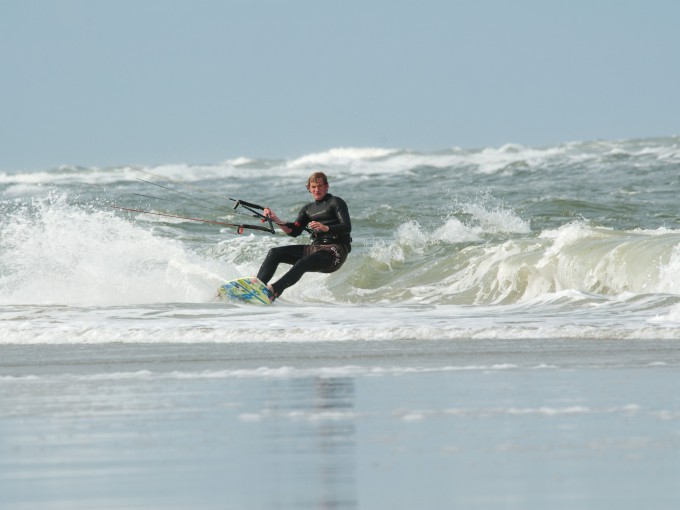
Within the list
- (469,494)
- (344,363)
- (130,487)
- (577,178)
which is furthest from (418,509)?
(577,178)

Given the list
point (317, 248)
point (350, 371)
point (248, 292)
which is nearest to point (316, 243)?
point (317, 248)

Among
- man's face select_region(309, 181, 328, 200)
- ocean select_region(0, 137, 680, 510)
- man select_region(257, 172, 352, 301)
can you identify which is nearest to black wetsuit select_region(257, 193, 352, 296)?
man select_region(257, 172, 352, 301)

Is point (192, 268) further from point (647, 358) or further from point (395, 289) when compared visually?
point (647, 358)

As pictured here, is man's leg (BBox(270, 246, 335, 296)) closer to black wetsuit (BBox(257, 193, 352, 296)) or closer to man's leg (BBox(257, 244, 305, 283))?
black wetsuit (BBox(257, 193, 352, 296))

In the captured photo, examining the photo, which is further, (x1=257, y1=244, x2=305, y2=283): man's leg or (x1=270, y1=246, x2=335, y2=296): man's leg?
(x1=257, y1=244, x2=305, y2=283): man's leg

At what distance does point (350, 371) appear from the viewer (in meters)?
7.05

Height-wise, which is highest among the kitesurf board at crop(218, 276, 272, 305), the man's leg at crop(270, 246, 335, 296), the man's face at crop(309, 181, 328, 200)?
the man's face at crop(309, 181, 328, 200)

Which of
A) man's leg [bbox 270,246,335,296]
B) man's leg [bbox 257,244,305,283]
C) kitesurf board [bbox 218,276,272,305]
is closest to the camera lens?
kitesurf board [bbox 218,276,272,305]

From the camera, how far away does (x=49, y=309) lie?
38.3ft

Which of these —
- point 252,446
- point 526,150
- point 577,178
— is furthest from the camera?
point 526,150

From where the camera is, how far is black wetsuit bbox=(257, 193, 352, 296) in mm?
11977

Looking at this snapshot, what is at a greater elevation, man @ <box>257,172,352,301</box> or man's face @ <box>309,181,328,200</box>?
man's face @ <box>309,181,328,200</box>

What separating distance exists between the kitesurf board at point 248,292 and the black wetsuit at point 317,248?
4.6 inches

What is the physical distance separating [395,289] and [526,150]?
29.5 meters
